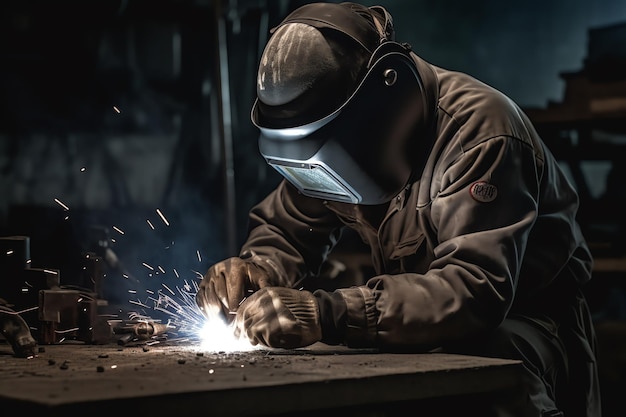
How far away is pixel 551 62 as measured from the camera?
15.8 feet

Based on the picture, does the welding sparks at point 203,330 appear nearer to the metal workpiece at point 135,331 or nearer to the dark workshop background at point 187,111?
the metal workpiece at point 135,331

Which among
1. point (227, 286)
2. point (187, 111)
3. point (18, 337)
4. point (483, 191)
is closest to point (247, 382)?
point (18, 337)

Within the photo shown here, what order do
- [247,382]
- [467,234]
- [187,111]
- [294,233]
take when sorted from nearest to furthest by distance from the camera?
[247,382] → [467,234] → [294,233] → [187,111]

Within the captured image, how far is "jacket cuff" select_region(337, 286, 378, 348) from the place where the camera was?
2.31m

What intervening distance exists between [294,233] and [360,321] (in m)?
0.79

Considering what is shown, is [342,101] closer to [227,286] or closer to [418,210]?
[418,210]

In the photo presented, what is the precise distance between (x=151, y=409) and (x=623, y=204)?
333 centimetres

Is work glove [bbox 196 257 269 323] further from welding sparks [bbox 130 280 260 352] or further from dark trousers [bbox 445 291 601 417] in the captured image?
dark trousers [bbox 445 291 601 417]

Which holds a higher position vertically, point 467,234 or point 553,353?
point 467,234

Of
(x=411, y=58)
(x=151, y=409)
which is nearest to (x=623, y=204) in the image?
(x=411, y=58)

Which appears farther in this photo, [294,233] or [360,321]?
[294,233]

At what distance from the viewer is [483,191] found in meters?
2.40

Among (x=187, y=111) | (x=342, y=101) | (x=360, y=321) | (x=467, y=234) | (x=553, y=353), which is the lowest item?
(x=553, y=353)

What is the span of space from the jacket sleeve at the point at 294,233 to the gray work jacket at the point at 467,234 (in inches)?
3.9
